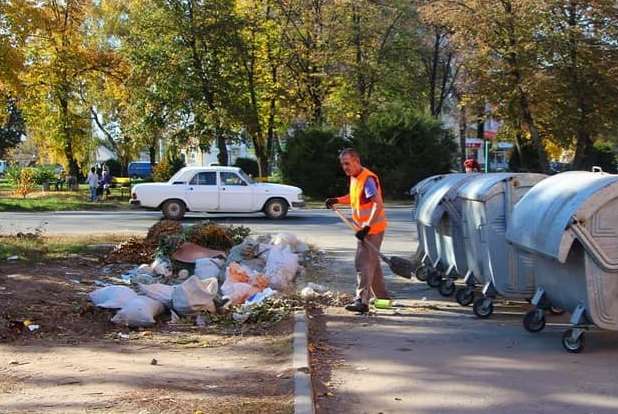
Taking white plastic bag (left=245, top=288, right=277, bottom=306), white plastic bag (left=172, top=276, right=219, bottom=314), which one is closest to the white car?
white plastic bag (left=245, top=288, right=277, bottom=306)

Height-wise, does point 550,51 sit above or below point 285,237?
above

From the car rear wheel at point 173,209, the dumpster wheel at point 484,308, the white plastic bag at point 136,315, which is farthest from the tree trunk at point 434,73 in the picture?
the white plastic bag at point 136,315

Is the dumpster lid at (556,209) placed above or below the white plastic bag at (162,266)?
above

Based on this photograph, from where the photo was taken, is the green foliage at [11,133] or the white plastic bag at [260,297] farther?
the green foliage at [11,133]

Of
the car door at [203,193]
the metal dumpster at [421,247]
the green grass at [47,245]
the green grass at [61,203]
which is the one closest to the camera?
the metal dumpster at [421,247]

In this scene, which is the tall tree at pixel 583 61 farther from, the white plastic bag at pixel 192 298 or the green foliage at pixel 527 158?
the white plastic bag at pixel 192 298

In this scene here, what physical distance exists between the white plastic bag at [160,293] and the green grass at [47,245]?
324 centimetres

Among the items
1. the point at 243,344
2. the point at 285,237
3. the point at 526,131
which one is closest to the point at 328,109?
the point at 526,131

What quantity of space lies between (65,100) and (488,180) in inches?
1333

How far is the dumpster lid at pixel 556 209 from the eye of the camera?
624cm

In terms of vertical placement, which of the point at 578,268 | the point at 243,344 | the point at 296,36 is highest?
the point at 296,36

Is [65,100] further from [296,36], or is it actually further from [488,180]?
[488,180]

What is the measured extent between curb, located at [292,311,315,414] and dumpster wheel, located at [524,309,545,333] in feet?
6.91

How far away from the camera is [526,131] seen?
117 feet
